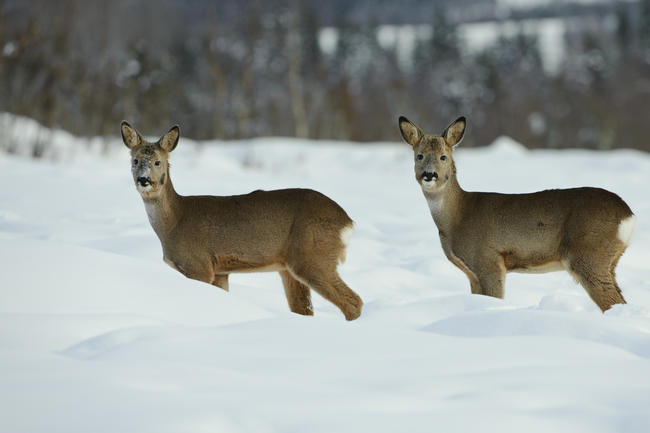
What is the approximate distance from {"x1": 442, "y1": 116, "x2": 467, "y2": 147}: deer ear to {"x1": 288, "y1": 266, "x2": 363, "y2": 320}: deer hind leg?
1540 millimetres

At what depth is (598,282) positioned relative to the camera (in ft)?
22.7

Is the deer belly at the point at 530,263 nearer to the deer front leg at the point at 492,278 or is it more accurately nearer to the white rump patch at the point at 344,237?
the deer front leg at the point at 492,278

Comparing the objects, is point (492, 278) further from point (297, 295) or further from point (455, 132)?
point (297, 295)

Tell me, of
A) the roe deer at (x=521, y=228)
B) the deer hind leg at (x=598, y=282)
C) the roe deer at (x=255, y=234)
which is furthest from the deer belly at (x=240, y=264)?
the deer hind leg at (x=598, y=282)

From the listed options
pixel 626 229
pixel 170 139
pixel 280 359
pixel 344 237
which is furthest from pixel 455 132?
pixel 280 359

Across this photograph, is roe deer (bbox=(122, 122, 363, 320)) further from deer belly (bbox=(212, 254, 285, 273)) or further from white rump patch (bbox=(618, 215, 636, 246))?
white rump patch (bbox=(618, 215, 636, 246))

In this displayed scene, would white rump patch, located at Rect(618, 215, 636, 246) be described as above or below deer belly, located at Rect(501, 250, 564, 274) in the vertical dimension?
above

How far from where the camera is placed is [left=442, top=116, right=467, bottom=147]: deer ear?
764 centimetres

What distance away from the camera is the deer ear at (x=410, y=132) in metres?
7.67

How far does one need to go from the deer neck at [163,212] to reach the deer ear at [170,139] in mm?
295

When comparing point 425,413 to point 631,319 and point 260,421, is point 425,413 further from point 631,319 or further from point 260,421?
point 631,319

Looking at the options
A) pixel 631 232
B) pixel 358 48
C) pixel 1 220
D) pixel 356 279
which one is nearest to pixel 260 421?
pixel 631 232

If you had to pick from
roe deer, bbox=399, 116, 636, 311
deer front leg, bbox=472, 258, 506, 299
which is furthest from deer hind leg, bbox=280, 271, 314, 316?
deer front leg, bbox=472, 258, 506, 299

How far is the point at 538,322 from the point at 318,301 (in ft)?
11.3
